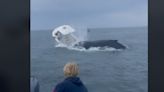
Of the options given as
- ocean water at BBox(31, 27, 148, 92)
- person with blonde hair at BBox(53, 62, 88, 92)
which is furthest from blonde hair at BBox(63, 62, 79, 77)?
ocean water at BBox(31, 27, 148, 92)

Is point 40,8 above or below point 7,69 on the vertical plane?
above

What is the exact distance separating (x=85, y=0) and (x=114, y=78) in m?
0.89

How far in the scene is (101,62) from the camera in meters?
4.12

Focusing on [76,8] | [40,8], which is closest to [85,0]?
[76,8]

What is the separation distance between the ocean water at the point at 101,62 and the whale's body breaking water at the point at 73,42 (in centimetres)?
4

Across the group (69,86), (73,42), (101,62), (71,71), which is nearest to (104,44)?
(101,62)

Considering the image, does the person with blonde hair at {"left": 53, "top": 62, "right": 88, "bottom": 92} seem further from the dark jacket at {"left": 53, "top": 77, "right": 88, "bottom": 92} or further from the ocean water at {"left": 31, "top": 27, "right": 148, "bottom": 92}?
the ocean water at {"left": 31, "top": 27, "right": 148, "bottom": 92}

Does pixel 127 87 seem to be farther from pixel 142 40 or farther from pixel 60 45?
pixel 60 45

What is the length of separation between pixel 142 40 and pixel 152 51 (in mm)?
164

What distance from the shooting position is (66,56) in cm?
415

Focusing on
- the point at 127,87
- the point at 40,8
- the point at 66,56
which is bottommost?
the point at 127,87

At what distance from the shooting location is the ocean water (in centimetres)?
408

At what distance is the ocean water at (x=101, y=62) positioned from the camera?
A: 13.4 feet

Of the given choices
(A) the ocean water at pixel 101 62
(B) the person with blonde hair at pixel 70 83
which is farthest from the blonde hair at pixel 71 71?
(A) the ocean water at pixel 101 62
